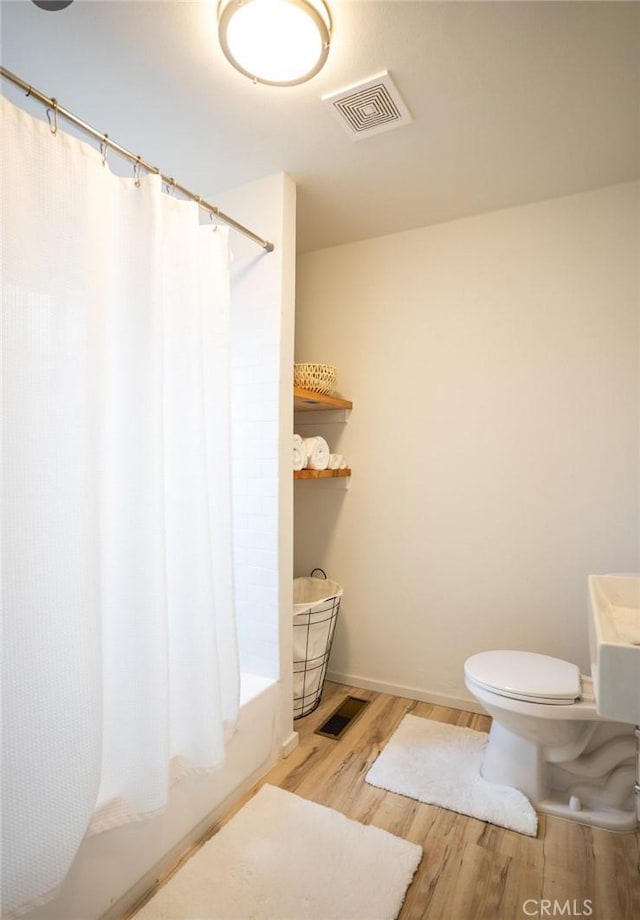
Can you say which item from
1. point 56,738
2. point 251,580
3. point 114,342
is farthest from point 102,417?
point 251,580

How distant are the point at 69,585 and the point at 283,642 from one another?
109 centimetres

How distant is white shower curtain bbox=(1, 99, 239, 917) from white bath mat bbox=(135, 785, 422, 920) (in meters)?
0.30

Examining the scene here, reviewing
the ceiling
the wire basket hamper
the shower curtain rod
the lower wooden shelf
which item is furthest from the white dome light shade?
the wire basket hamper

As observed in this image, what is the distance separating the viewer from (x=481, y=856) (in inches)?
58.1

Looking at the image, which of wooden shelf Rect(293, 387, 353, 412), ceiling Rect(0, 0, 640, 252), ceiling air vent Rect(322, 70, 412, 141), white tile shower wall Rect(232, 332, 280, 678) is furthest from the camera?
wooden shelf Rect(293, 387, 353, 412)

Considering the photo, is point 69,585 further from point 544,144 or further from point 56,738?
point 544,144

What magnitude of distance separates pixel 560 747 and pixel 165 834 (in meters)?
1.31

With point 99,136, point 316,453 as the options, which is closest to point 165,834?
point 316,453

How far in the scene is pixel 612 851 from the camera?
1503 millimetres

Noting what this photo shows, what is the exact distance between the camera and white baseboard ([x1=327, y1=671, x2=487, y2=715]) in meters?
2.35

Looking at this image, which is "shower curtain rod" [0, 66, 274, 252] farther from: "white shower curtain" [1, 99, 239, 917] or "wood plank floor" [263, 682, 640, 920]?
"wood plank floor" [263, 682, 640, 920]

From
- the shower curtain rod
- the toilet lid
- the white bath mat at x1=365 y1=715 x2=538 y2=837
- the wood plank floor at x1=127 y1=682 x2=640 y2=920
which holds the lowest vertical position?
the wood plank floor at x1=127 y1=682 x2=640 y2=920

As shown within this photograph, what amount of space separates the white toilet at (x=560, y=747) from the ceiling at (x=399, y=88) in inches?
75.9

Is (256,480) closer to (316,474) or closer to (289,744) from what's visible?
(316,474)
